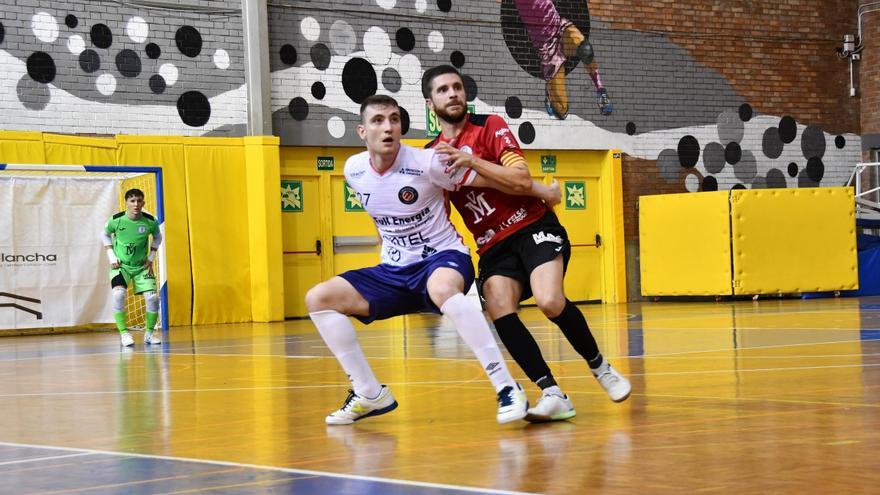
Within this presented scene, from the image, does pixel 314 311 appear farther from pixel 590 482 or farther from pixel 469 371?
pixel 469 371

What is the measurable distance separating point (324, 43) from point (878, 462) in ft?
53.5

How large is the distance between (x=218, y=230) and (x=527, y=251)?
13.7 m

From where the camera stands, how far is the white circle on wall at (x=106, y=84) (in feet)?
58.1

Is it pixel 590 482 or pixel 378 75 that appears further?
pixel 378 75

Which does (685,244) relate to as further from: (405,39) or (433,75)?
(433,75)

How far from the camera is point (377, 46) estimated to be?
19891 millimetres

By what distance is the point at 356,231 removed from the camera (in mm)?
20203

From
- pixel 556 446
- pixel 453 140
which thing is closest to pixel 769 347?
pixel 453 140

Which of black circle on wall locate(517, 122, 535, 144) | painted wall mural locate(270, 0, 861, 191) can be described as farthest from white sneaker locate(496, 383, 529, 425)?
black circle on wall locate(517, 122, 535, 144)

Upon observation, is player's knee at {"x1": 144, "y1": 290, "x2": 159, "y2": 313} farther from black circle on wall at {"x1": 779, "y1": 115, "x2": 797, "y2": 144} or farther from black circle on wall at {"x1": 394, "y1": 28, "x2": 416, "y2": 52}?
black circle on wall at {"x1": 779, "y1": 115, "x2": 797, "y2": 144}

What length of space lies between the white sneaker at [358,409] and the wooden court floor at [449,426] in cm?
5

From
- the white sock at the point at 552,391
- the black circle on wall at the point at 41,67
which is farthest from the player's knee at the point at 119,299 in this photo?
the white sock at the point at 552,391

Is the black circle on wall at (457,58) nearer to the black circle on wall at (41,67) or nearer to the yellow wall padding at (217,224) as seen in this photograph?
the yellow wall padding at (217,224)

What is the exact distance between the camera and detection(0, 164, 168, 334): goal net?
1647cm
